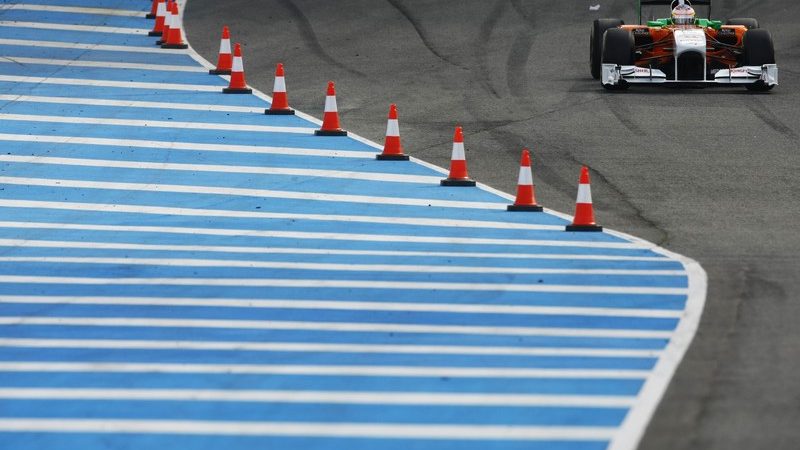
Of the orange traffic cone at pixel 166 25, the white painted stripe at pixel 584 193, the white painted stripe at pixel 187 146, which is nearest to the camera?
the white painted stripe at pixel 584 193

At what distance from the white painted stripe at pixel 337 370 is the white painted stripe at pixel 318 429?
3.71 ft

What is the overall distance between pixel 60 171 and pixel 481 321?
24.7 feet

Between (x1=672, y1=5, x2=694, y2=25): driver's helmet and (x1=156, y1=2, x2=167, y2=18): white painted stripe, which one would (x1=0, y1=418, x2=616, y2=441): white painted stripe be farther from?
(x1=156, y1=2, x2=167, y2=18): white painted stripe

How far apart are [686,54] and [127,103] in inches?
299

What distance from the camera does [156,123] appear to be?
2034 centimetres

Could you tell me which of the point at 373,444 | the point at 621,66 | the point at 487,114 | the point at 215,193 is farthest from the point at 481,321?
the point at 621,66

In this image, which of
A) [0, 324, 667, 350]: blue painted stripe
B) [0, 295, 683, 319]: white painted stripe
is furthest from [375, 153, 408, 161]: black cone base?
[0, 324, 667, 350]: blue painted stripe

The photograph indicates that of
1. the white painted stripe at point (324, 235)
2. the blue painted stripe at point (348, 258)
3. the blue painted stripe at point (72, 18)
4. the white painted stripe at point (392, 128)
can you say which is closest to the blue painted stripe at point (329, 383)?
the blue painted stripe at point (348, 258)

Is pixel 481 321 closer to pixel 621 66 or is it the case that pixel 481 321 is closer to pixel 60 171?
pixel 60 171

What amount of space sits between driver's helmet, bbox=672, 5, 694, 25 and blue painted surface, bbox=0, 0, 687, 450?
19.8 ft

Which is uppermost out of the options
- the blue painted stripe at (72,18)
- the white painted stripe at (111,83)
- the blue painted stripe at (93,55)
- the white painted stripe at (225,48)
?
the white painted stripe at (225,48)

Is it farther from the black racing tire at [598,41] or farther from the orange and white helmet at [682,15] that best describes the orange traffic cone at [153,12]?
the orange and white helmet at [682,15]

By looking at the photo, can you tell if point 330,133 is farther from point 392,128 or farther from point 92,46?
point 92,46

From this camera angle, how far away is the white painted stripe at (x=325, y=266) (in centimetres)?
1332
